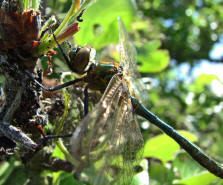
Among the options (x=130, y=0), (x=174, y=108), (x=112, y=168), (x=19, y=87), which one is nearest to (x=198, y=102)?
(x=174, y=108)

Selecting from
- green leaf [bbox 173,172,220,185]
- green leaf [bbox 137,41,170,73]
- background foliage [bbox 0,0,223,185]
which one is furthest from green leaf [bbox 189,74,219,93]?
green leaf [bbox 173,172,220,185]

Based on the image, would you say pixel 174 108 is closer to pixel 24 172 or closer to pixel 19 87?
pixel 24 172

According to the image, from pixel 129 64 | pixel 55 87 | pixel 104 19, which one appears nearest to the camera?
pixel 55 87

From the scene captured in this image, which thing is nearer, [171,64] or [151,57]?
[151,57]

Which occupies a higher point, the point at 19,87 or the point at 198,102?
the point at 19,87

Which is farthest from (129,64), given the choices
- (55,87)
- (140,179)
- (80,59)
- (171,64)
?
(171,64)

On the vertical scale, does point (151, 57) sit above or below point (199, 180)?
above

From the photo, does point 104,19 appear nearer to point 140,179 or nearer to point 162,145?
point 162,145
